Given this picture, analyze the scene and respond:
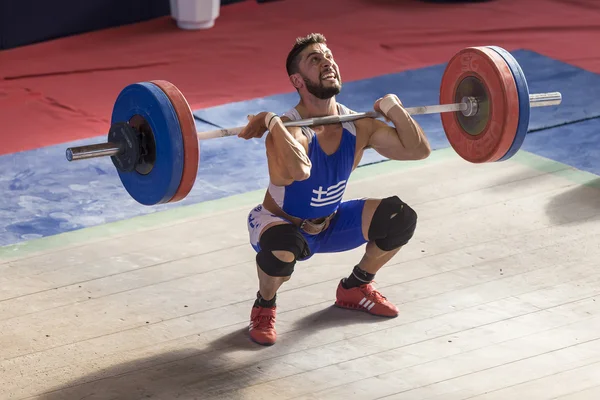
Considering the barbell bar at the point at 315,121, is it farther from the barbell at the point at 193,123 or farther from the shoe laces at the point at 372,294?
the shoe laces at the point at 372,294

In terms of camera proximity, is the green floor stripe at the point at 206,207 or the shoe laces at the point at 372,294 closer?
the shoe laces at the point at 372,294

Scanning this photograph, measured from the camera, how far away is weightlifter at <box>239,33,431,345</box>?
3092mm

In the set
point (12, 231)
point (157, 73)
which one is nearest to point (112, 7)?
point (157, 73)

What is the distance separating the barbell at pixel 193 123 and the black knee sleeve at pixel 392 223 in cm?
28

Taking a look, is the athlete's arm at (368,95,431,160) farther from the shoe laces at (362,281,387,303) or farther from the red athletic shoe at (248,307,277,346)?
the red athletic shoe at (248,307,277,346)

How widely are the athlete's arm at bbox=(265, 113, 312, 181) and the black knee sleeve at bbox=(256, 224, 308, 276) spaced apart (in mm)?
195

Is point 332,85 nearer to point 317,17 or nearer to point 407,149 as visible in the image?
point 407,149

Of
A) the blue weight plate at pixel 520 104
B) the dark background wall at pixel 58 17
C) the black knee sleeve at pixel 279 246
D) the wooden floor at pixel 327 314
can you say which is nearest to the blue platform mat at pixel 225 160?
the wooden floor at pixel 327 314

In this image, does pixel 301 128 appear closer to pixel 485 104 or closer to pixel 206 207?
pixel 485 104

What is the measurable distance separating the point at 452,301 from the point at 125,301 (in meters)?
1.05

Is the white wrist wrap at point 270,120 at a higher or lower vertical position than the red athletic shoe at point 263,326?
higher

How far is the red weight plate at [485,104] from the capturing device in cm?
319

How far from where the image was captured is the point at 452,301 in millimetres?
3408

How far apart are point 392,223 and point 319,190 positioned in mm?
264
